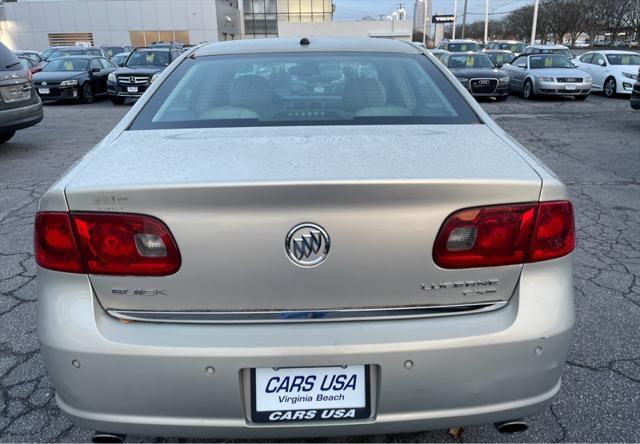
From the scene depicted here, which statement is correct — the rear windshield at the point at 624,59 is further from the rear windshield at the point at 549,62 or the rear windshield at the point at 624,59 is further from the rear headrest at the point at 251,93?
the rear headrest at the point at 251,93

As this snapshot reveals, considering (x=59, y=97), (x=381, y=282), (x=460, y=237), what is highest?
(x=460, y=237)

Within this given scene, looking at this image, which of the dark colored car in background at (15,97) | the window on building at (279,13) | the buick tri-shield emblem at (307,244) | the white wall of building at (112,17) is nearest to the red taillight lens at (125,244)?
the buick tri-shield emblem at (307,244)

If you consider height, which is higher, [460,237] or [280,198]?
[280,198]

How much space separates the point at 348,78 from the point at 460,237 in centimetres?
131

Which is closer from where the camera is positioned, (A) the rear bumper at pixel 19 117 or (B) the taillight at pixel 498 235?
(B) the taillight at pixel 498 235

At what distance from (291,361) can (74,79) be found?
1598 cm

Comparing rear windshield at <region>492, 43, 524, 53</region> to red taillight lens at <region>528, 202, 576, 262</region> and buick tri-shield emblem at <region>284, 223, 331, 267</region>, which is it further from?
buick tri-shield emblem at <region>284, 223, 331, 267</region>

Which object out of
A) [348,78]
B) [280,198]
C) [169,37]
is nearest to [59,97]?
[348,78]

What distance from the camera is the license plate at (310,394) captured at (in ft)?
5.28

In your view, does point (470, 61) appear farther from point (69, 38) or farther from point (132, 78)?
point (69, 38)

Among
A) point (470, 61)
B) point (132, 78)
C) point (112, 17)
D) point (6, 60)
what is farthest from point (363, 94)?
point (112, 17)

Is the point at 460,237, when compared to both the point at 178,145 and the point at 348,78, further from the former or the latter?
the point at 348,78

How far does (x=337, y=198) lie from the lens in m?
1.54

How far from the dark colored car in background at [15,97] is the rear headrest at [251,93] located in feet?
20.8
